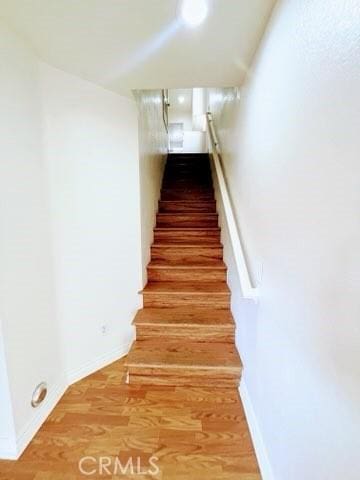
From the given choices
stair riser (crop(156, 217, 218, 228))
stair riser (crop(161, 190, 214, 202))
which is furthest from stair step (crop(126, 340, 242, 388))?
stair riser (crop(161, 190, 214, 202))

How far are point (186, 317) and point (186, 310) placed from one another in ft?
0.39

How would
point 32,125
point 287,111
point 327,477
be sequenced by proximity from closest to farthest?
1. point 327,477
2. point 287,111
3. point 32,125

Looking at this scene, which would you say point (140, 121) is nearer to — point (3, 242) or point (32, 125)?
point (32, 125)

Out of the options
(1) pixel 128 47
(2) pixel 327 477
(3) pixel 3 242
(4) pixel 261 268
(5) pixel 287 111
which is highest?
(1) pixel 128 47

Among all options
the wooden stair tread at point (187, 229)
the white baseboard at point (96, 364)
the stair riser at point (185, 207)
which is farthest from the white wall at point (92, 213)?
the stair riser at point (185, 207)

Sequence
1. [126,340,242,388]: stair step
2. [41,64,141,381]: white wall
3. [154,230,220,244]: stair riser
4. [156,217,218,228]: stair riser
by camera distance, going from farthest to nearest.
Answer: [156,217,218,228]: stair riser → [154,230,220,244]: stair riser → [126,340,242,388]: stair step → [41,64,141,381]: white wall

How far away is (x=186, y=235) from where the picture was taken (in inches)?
128

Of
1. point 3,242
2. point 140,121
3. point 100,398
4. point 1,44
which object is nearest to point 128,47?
point 1,44

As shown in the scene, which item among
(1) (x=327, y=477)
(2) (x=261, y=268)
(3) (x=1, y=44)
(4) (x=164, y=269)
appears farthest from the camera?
(4) (x=164, y=269)

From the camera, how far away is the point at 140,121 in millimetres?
2469

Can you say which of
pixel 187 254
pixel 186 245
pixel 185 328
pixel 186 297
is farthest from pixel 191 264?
pixel 185 328

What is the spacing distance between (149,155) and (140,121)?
519 millimetres

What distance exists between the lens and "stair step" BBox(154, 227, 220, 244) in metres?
3.22

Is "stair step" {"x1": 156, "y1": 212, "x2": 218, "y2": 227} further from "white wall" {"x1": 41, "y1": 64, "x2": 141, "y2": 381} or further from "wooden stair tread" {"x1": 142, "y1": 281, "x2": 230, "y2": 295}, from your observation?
"white wall" {"x1": 41, "y1": 64, "x2": 141, "y2": 381}
